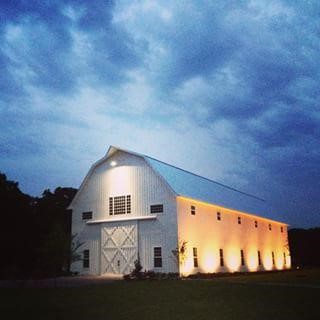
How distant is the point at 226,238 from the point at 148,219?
8.73 metres

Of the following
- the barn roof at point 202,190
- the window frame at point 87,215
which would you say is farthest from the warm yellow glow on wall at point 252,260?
the window frame at point 87,215

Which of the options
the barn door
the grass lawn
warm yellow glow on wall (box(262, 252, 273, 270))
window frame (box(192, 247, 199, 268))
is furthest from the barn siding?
warm yellow glow on wall (box(262, 252, 273, 270))

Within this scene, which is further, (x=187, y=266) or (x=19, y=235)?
(x=19, y=235)

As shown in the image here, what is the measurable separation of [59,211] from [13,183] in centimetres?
944

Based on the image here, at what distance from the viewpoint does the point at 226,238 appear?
37.0m

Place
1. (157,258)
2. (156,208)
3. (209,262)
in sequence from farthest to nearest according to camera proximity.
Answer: (209,262)
(156,208)
(157,258)

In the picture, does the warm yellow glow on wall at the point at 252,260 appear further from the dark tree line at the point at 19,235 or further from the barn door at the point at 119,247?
the dark tree line at the point at 19,235

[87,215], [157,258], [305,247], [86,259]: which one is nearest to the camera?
[157,258]

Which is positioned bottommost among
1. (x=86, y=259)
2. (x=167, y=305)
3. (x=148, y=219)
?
(x=167, y=305)

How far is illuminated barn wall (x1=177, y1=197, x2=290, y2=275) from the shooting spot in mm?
31391

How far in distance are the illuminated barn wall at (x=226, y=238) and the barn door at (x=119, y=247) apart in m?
3.85

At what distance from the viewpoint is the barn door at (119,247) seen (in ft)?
104

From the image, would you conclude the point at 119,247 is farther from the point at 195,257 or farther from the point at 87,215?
the point at 195,257

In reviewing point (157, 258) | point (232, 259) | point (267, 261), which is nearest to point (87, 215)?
point (157, 258)
